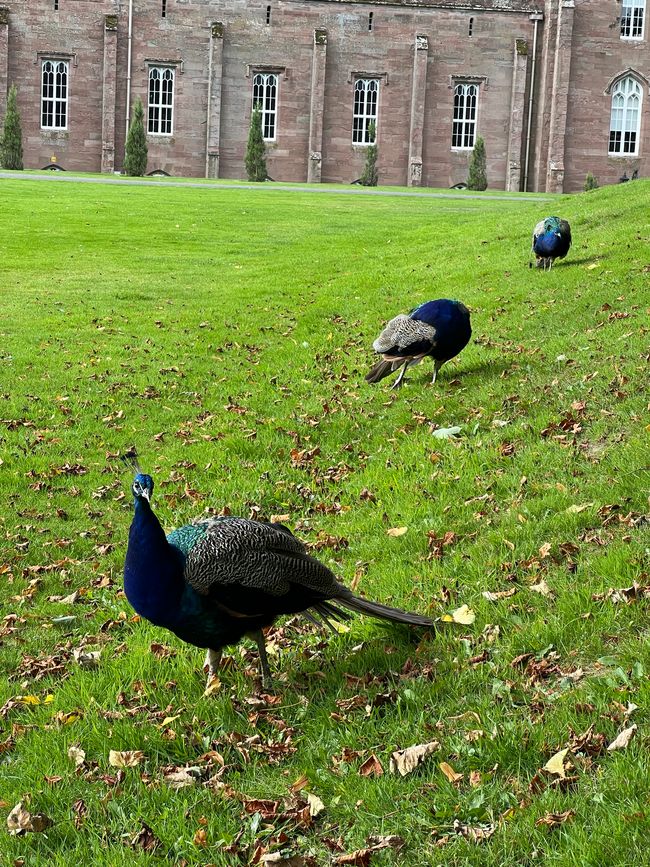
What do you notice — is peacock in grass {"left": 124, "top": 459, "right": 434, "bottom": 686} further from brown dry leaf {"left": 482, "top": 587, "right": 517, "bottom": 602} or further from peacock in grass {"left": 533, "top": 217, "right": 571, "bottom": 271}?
peacock in grass {"left": 533, "top": 217, "right": 571, "bottom": 271}

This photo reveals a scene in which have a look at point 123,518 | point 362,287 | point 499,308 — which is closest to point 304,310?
point 362,287

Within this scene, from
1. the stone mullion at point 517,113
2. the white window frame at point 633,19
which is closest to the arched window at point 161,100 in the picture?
the stone mullion at point 517,113

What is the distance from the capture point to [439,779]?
3807mm

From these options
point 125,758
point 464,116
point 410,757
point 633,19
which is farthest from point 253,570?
point 633,19

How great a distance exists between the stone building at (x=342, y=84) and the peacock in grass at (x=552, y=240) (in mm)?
33905

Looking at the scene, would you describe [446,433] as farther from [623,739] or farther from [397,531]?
[623,739]

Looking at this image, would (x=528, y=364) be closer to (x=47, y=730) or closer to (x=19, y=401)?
(x=19, y=401)

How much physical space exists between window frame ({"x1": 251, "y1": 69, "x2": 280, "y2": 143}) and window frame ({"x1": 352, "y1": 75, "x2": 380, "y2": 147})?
385 cm

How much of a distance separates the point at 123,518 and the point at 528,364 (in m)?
4.78

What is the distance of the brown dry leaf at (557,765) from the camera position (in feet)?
11.9

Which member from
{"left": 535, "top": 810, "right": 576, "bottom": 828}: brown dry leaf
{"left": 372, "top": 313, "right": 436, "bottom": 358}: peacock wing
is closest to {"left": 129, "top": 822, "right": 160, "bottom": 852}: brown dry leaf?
{"left": 535, "top": 810, "right": 576, "bottom": 828}: brown dry leaf

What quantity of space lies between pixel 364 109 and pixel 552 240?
3593cm

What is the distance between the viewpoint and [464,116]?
163 feet

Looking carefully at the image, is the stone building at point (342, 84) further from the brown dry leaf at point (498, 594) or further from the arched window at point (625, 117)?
the brown dry leaf at point (498, 594)
